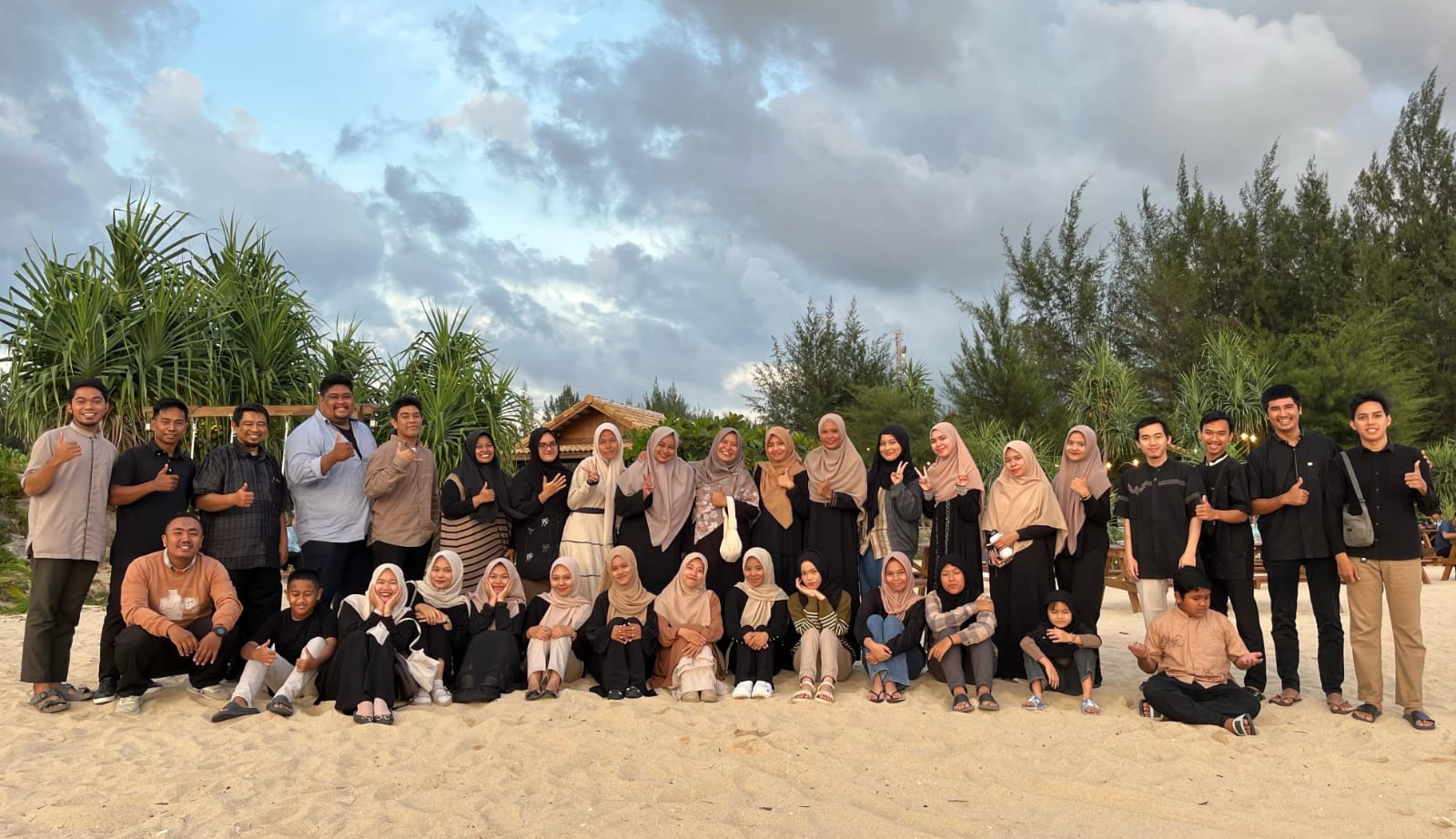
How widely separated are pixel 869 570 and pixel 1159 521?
5.19ft

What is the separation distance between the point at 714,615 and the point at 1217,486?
2706 millimetres

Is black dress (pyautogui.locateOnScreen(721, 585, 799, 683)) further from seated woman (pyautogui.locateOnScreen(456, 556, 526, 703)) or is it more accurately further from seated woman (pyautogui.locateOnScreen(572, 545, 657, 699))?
seated woman (pyautogui.locateOnScreen(456, 556, 526, 703))

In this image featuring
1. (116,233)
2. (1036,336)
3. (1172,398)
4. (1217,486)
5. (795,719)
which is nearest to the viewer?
(795,719)

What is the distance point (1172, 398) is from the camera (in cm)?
2075

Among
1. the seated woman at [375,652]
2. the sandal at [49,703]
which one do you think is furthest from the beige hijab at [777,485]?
the sandal at [49,703]

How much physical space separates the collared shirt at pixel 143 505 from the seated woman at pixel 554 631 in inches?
73.2

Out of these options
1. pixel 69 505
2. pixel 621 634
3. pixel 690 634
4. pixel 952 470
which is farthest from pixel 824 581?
pixel 69 505

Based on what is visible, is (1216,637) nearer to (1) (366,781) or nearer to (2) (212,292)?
(1) (366,781)

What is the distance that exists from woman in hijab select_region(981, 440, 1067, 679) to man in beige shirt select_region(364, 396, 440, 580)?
3207 mm

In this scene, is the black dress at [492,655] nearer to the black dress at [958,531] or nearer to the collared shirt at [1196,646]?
the black dress at [958,531]

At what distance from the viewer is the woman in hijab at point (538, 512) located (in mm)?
5535

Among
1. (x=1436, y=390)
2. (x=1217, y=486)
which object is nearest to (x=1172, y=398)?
(x=1436, y=390)

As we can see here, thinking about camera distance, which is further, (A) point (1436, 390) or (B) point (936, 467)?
(A) point (1436, 390)

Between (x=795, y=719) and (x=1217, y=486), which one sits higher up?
(x=1217, y=486)
